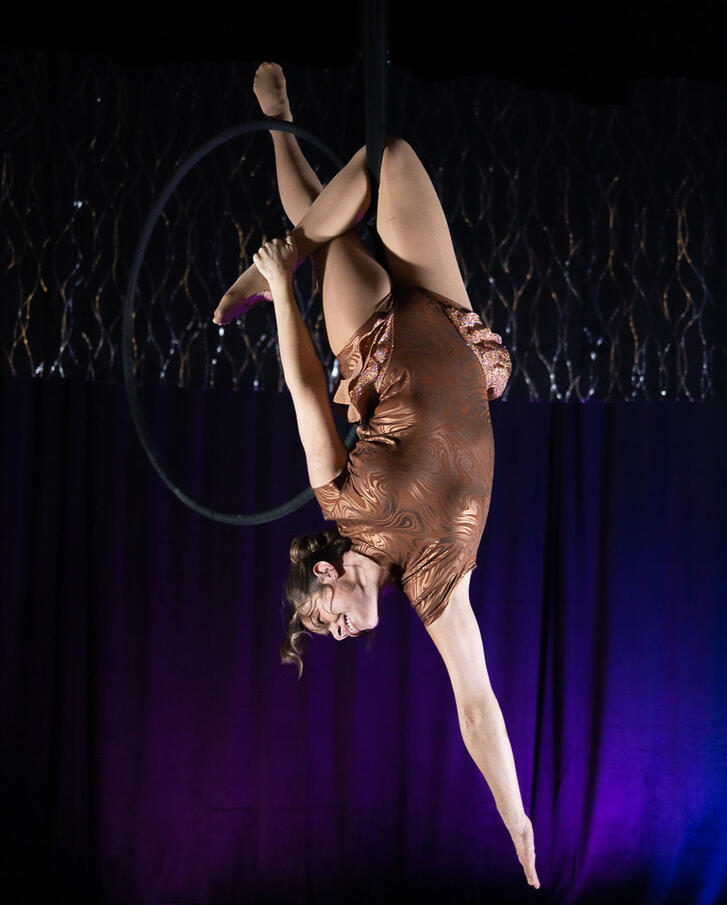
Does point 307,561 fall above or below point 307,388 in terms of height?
below

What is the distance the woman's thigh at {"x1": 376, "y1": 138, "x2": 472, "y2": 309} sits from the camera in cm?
216

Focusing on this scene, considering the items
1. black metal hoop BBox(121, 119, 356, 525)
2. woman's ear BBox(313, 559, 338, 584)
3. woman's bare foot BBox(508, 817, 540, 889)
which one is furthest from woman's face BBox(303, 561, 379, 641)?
woman's bare foot BBox(508, 817, 540, 889)

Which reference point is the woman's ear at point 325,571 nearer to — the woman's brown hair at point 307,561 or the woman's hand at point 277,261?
the woman's brown hair at point 307,561

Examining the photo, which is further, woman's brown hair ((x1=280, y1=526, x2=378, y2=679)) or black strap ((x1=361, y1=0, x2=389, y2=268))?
woman's brown hair ((x1=280, y1=526, x2=378, y2=679))

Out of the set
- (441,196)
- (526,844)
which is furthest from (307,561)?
(441,196)

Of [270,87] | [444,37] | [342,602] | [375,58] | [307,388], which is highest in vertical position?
[444,37]

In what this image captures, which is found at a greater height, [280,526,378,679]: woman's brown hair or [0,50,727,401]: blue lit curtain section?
[0,50,727,401]: blue lit curtain section

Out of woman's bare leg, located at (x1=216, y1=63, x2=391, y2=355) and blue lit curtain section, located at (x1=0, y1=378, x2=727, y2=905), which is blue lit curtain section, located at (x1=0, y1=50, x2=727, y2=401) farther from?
woman's bare leg, located at (x1=216, y1=63, x2=391, y2=355)

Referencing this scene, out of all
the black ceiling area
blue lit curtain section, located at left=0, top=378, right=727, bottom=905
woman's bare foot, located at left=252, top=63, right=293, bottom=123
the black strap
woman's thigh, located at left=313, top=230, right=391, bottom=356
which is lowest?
blue lit curtain section, located at left=0, top=378, right=727, bottom=905

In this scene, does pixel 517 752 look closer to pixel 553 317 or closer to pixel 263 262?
pixel 553 317

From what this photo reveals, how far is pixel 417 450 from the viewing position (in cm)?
200

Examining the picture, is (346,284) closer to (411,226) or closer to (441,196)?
(411,226)

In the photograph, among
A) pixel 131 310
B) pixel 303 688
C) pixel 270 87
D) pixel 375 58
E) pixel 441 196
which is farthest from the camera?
pixel 441 196

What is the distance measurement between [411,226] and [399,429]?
48 centimetres
